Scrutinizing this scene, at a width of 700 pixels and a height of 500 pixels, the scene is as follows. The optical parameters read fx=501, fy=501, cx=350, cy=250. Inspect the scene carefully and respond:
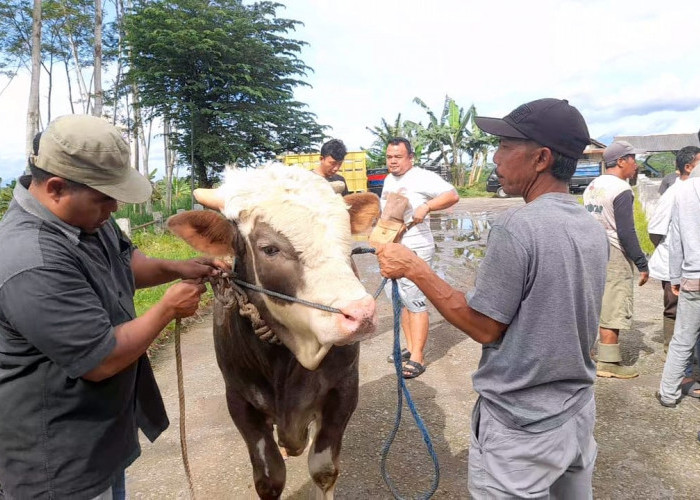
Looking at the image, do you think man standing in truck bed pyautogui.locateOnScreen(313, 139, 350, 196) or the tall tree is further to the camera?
the tall tree

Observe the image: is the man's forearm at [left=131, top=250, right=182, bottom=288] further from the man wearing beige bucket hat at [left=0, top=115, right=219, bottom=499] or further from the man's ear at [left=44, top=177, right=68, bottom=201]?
the man's ear at [left=44, top=177, right=68, bottom=201]

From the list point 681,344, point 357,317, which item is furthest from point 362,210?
point 681,344

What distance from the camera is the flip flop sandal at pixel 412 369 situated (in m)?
4.70

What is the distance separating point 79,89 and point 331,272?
38389mm

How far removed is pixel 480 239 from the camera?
13.1 meters

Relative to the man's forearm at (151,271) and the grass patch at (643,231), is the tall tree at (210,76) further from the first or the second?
the man's forearm at (151,271)

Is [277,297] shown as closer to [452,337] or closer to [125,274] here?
[125,274]

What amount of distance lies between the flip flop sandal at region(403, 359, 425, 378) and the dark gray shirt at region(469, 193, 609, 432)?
296 cm

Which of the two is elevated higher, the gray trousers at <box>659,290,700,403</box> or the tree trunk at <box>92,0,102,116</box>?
the tree trunk at <box>92,0,102,116</box>

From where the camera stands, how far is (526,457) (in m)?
1.73

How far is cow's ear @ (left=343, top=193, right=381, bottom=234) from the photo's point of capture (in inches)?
106

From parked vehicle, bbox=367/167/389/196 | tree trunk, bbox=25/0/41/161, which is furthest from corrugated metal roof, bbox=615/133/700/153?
tree trunk, bbox=25/0/41/161

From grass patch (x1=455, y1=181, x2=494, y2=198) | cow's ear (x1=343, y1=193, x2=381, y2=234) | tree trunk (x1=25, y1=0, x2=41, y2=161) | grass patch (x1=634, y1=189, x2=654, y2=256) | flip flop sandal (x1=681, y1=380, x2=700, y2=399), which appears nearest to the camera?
cow's ear (x1=343, y1=193, x2=381, y2=234)

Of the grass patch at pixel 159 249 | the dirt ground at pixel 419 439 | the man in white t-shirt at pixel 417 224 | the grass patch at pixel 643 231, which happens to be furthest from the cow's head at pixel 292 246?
the grass patch at pixel 643 231
